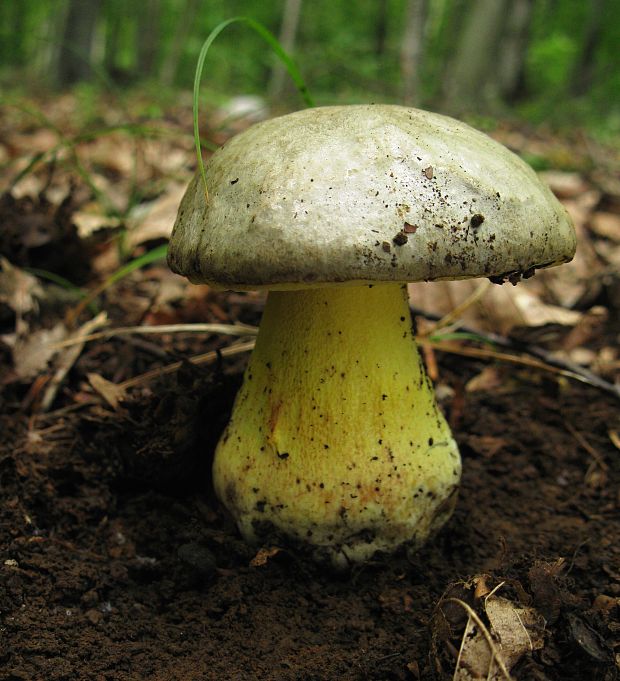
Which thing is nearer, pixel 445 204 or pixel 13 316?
pixel 445 204

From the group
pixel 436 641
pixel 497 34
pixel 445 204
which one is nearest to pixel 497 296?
pixel 445 204

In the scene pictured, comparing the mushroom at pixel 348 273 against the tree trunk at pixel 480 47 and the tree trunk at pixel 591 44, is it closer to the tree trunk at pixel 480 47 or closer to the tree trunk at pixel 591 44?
the tree trunk at pixel 480 47

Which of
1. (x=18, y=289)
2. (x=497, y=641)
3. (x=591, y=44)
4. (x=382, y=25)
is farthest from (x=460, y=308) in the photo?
(x=382, y=25)

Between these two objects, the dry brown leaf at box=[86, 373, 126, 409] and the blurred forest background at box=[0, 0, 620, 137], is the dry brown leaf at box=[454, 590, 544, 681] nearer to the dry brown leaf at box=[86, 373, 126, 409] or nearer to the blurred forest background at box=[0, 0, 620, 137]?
the dry brown leaf at box=[86, 373, 126, 409]

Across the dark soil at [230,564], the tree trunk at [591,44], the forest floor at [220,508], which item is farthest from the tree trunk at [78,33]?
the tree trunk at [591,44]

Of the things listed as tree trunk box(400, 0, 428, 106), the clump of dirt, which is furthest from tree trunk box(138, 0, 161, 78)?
the clump of dirt

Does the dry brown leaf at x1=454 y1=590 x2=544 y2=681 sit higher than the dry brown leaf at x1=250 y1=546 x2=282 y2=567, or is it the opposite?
the dry brown leaf at x1=454 y1=590 x2=544 y2=681

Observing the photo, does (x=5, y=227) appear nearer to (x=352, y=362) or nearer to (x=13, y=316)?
(x=13, y=316)
